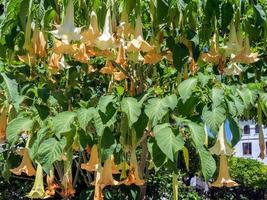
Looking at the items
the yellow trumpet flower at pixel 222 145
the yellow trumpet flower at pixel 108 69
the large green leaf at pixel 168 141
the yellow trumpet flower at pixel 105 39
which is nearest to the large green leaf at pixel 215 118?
the large green leaf at pixel 168 141

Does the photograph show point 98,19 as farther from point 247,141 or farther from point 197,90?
point 247,141

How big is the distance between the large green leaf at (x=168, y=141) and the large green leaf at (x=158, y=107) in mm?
44

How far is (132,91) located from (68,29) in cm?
63

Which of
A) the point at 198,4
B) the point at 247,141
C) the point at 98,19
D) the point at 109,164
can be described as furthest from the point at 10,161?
the point at 247,141

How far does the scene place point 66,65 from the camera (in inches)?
101

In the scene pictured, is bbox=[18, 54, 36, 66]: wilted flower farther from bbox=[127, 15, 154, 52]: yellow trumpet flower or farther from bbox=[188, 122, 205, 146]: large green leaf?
bbox=[188, 122, 205, 146]: large green leaf

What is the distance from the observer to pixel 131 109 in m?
1.79

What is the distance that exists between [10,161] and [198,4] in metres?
1.31

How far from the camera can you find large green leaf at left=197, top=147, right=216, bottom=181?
5.36ft

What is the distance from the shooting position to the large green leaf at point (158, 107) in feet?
5.75

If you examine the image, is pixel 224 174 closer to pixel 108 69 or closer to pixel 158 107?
pixel 158 107

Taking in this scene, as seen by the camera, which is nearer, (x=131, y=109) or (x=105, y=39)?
(x=131, y=109)

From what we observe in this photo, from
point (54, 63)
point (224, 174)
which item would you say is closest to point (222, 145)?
point (224, 174)

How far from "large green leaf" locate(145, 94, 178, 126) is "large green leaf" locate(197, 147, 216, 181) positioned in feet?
0.62
